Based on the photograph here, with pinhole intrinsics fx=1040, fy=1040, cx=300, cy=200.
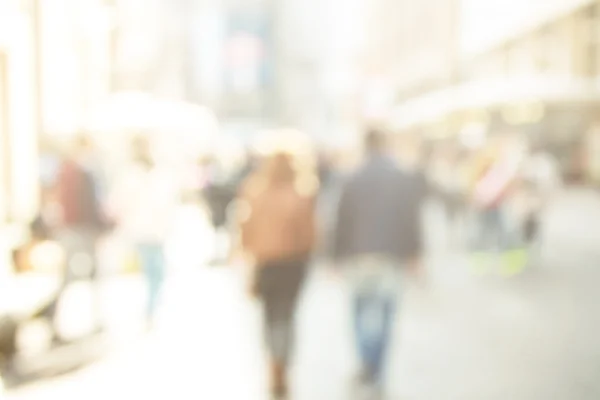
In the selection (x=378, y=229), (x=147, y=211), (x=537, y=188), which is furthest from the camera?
(x=147, y=211)

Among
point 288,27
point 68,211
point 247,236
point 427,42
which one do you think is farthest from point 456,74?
point 68,211

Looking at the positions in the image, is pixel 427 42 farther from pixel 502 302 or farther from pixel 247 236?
pixel 247 236

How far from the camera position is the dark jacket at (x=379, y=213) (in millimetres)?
3408

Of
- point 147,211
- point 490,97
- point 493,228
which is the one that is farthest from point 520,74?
point 147,211

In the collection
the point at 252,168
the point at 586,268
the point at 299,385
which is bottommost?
the point at 299,385

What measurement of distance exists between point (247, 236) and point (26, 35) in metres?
1.08

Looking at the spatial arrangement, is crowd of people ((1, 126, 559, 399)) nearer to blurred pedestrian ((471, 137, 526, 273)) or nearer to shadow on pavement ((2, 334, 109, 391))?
blurred pedestrian ((471, 137, 526, 273))

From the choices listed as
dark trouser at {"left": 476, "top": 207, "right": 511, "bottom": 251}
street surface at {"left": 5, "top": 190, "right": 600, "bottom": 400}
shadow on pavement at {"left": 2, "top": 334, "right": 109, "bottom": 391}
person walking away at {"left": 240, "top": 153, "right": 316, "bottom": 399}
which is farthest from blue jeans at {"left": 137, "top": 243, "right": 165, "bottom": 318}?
dark trouser at {"left": 476, "top": 207, "right": 511, "bottom": 251}

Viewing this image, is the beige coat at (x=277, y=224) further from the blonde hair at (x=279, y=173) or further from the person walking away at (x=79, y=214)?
the person walking away at (x=79, y=214)

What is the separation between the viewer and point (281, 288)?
3324mm

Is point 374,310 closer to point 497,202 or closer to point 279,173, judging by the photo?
point 279,173

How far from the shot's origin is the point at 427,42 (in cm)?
434

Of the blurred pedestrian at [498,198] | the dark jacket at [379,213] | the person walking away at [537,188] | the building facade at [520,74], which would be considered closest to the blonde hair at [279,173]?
the dark jacket at [379,213]

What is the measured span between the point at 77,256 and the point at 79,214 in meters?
0.21
